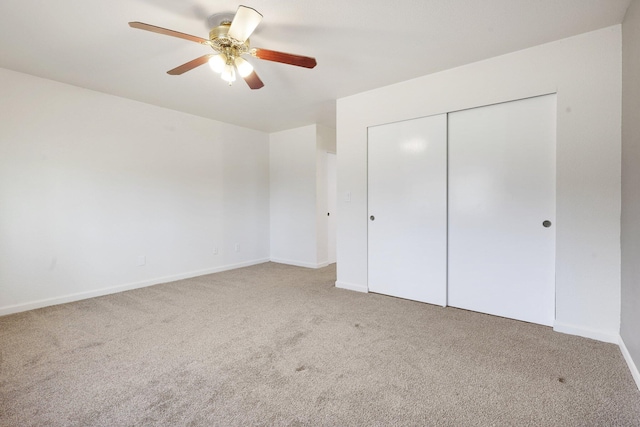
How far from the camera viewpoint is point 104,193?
3398 mm

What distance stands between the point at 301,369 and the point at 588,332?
216cm

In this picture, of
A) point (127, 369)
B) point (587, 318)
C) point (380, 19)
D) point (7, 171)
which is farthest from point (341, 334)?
point (7, 171)

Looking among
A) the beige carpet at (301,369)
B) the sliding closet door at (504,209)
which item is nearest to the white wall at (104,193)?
the beige carpet at (301,369)

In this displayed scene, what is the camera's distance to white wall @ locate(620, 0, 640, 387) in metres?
1.74

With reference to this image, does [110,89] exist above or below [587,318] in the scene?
above

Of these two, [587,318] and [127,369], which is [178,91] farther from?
[587,318]

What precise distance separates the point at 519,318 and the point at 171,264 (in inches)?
158

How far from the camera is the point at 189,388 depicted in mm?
1648

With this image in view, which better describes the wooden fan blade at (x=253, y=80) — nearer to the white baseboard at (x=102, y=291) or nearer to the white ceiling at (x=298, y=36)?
the white ceiling at (x=298, y=36)

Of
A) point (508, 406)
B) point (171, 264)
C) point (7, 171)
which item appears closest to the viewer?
point (508, 406)

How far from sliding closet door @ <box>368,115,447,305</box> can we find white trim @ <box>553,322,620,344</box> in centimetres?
90

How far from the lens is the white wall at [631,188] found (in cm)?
174

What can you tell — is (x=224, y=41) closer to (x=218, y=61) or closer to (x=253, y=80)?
(x=218, y=61)

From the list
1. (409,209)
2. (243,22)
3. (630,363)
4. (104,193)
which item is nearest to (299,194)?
(409,209)
